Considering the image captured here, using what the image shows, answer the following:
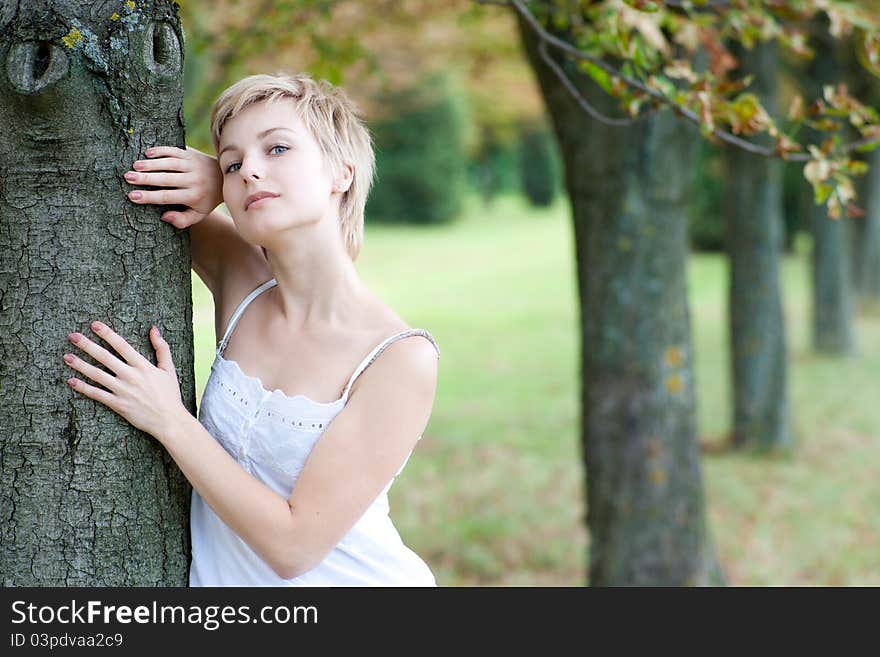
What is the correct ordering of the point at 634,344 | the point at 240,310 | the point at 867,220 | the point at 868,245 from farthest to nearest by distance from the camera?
the point at 868,245 < the point at 867,220 < the point at 634,344 < the point at 240,310

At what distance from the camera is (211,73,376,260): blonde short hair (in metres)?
1.94

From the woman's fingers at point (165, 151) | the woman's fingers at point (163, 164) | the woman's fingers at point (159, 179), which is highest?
the woman's fingers at point (165, 151)

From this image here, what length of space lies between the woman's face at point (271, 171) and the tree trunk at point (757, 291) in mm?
7473

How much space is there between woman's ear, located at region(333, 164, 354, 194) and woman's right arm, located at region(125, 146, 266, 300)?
232 mm

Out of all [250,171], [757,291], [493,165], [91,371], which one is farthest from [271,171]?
[493,165]

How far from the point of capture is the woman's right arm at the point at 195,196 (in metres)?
1.86

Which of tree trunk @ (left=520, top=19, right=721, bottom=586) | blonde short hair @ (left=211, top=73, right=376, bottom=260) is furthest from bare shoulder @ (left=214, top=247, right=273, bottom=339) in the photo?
tree trunk @ (left=520, top=19, right=721, bottom=586)

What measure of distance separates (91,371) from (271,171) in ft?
1.61

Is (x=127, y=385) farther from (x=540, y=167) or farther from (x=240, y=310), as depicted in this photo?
(x=540, y=167)

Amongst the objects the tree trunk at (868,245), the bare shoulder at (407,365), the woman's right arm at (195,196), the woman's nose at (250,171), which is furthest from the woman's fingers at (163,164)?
the tree trunk at (868,245)

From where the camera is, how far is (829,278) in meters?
12.6

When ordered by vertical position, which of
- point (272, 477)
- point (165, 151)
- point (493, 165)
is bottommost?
point (272, 477)

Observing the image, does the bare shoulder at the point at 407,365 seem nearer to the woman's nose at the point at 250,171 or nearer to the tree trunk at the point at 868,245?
the woman's nose at the point at 250,171

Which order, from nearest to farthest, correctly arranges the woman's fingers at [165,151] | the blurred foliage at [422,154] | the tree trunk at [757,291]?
the woman's fingers at [165,151], the tree trunk at [757,291], the blurred foliage at [422,154]
